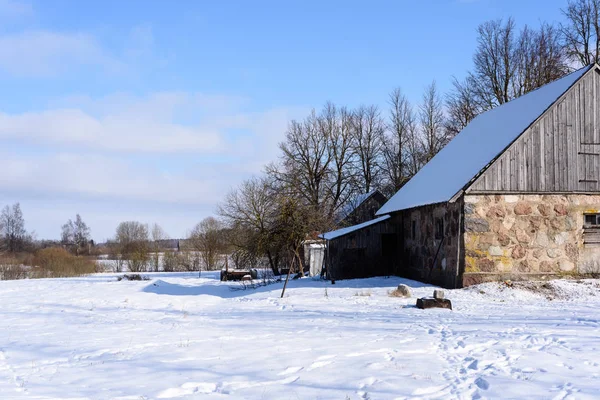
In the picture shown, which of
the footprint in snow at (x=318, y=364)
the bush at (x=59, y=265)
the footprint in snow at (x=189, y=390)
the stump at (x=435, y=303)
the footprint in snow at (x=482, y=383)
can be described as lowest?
the bush at (x=59, y=265)

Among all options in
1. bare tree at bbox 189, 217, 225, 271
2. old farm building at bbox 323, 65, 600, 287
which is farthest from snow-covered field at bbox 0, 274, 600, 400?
bare tree at bbox 189, 217, 225, 271

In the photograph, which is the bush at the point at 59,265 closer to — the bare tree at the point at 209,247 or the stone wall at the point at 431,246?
the bare tree at the point at 209,247

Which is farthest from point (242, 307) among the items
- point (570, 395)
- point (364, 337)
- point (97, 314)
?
point (570, 395)

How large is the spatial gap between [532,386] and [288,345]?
154 inches

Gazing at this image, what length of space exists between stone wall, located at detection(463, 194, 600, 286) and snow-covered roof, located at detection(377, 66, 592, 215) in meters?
1.29

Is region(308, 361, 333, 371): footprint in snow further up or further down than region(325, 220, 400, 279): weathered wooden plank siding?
further down

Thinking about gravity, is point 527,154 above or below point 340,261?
above

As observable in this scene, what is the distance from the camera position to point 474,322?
11367 mm

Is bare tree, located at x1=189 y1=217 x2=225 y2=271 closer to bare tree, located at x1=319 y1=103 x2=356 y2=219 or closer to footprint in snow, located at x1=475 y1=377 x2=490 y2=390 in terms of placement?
bare tree, located at x1=319 y1=103 x2=356 y2=219

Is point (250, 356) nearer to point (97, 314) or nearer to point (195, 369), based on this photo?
point (195, 369)

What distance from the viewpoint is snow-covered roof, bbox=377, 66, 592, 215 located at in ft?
57.8

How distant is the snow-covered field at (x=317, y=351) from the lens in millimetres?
6461

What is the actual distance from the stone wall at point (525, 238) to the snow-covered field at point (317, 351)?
146 centimetres

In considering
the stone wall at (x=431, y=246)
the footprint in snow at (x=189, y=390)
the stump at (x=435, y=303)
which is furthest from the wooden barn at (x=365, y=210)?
the footprint in snow at (x=189, y=390)
